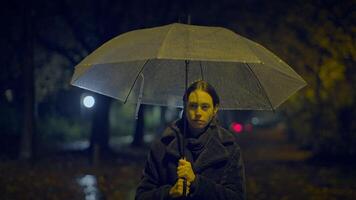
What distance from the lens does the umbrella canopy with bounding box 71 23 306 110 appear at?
4301mm

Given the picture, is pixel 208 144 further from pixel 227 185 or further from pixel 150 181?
pixel 150 181

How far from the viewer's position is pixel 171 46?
13.6 feet

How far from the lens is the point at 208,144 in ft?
13.1

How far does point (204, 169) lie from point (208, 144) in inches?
6.8

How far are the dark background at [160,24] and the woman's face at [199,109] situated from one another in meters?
8.55

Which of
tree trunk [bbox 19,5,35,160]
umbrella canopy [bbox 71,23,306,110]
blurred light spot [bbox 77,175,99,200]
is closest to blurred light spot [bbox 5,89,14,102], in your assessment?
tree trunk [bbox 19,5,35,160]

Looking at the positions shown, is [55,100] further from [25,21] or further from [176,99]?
[176,99]

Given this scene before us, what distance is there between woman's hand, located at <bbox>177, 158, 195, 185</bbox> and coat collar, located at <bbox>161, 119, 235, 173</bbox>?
0.10m

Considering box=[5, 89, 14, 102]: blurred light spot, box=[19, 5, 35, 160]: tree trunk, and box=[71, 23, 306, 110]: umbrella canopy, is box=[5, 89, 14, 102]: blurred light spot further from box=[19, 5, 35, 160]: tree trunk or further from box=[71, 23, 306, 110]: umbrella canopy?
box=[71, 23, 306, 110]: umbrella canopy

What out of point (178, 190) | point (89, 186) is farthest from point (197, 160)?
point (89, 186)

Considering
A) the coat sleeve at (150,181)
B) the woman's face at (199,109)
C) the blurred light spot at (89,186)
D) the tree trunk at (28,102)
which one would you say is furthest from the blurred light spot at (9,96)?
the woman's face at (199,109)

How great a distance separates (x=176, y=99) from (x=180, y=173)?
1645 mm

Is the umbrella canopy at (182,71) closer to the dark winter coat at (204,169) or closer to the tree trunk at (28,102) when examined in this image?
the dark winter coat at (204,169)

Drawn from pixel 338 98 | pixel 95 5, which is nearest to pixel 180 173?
pixel 338 98
